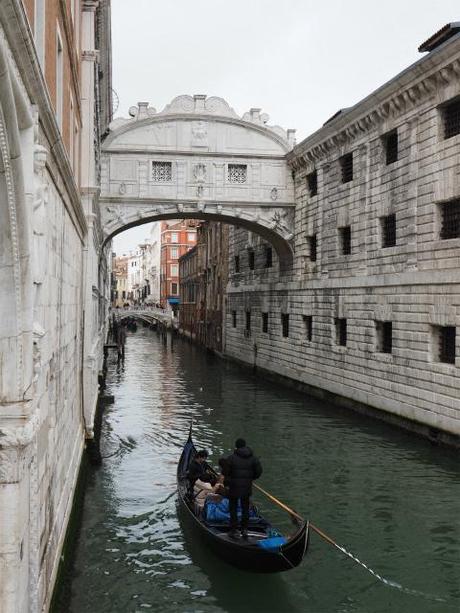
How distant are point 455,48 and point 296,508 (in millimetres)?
8968

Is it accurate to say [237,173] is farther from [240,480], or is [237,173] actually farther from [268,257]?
[240,480]

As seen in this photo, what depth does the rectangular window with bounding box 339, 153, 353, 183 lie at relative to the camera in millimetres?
17984

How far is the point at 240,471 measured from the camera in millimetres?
7344

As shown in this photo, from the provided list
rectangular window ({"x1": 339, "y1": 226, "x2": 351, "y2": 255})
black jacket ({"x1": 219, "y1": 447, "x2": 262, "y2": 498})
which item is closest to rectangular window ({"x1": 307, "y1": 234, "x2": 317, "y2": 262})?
rectangular window ({"x1": 339, "y1": 226, "x2": 351, "y2": 255})

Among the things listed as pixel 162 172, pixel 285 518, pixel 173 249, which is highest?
pixel 173 249

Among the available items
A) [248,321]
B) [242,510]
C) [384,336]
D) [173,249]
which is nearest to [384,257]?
[384,336]

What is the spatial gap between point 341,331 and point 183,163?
7396mm

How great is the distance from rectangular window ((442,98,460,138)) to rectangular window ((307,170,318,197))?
691cm

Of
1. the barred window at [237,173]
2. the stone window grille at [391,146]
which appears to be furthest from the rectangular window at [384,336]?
the barred window at [237,173]

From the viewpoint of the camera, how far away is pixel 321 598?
6.63 meters

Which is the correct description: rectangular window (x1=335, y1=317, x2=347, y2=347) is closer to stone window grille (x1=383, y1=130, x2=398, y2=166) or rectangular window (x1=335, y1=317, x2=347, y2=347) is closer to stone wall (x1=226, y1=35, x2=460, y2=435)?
stone wall (x1=226, y1=35, x2=460, y2=435)

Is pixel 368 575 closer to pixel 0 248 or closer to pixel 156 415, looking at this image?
pixel 0 248

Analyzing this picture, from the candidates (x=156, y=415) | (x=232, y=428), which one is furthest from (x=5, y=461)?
(x=156, y=415)

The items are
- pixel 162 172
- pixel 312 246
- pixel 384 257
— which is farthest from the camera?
pixel 312 246
